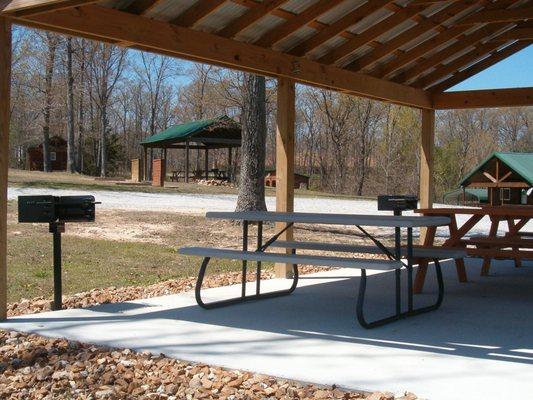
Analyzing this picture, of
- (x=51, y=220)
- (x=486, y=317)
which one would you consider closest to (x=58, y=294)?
(x=51, y=220)

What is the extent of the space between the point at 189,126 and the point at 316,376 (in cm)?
2878

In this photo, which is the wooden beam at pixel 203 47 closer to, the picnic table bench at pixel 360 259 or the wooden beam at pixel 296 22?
the wooden beam at pixel 296 22

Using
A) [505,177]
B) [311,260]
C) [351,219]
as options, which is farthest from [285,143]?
[505,177]

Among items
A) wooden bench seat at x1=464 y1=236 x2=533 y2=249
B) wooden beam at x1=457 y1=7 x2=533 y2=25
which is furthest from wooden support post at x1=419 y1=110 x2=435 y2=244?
wooden bench seat at x1=464 y1=236 x2=533 y2=249

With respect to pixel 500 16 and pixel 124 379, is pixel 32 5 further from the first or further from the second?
pixel 500 16

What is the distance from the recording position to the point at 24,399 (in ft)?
13.1

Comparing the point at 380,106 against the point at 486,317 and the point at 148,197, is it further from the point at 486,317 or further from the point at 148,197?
the point at 486,317

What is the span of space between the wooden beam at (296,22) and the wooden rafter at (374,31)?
1.01 meters

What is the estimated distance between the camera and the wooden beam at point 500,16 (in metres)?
7.96

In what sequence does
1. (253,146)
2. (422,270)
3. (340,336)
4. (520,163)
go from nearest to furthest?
(340,336), (422,270), (253,146), (520,163)

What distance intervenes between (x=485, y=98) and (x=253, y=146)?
4131 mm

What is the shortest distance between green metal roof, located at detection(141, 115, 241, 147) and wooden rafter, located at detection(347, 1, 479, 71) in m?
21.8

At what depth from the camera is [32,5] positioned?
4.97 m

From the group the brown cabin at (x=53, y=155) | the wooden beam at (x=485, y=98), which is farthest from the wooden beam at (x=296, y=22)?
the brown cabin at (x=53, y=155)
